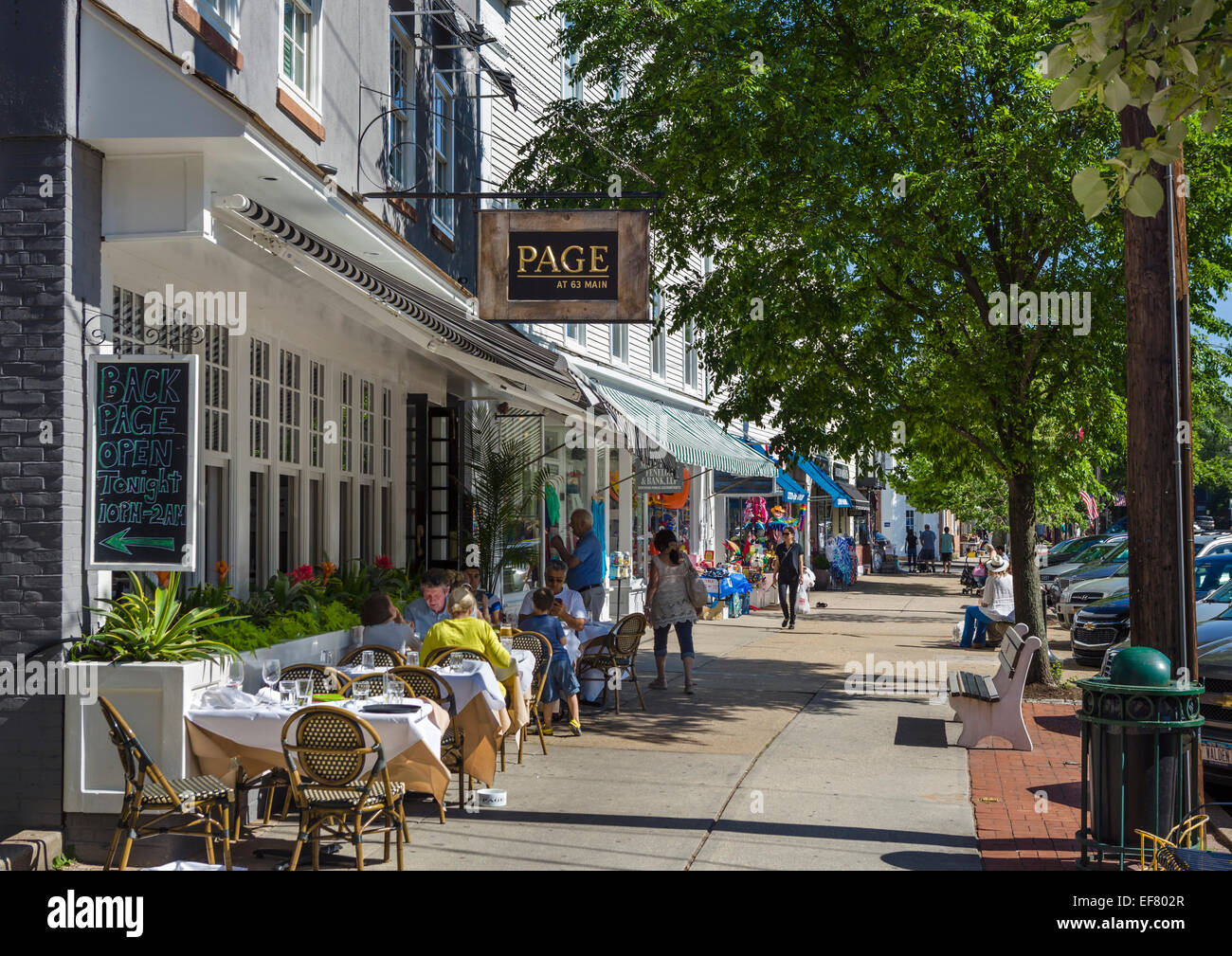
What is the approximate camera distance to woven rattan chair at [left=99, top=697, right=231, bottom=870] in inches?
239

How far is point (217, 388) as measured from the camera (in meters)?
9.31

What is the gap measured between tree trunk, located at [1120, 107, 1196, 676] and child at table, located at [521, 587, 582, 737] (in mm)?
4782

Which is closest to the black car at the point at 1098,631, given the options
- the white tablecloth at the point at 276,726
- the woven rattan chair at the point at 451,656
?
the woven rattan chair at the point at 451,656

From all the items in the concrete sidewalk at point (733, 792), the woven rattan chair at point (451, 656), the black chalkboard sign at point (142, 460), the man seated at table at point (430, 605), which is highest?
the black chalkboard sign at point (142, 460)

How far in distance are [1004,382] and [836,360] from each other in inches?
72.0

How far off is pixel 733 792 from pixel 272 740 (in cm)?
333

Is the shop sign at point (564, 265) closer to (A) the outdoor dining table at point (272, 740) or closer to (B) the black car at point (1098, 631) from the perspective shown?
(A) the outdoor dining table at point (272, 740)

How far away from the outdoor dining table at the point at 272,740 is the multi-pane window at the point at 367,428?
626cm

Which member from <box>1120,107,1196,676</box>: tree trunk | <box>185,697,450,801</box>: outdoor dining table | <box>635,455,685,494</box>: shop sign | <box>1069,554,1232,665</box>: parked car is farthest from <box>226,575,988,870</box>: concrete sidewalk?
<box>635,455,685,494</box>: shop sign

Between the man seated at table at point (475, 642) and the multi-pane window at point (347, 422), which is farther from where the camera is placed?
the multi-pane window at point (347, 422)

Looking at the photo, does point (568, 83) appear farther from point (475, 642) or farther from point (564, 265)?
point (475, 642)

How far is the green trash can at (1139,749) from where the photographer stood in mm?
6227

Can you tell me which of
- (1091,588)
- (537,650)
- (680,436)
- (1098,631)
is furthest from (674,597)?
(1091,588)

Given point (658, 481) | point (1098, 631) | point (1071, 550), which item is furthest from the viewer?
point (1071, 550)
